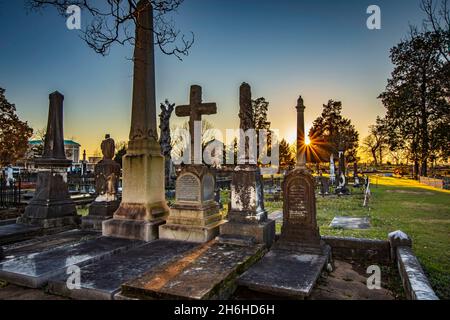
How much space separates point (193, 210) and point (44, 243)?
3.32m

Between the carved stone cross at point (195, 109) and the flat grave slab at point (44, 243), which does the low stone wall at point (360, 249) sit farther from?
the flat grave slab at point (44, 243)

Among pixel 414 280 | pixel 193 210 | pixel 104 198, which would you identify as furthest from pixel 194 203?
pixel 414 280

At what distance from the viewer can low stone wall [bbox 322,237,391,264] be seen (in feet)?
18.9

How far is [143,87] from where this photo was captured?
6.65 metres

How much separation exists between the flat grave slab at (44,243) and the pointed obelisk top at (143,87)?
2.65 m

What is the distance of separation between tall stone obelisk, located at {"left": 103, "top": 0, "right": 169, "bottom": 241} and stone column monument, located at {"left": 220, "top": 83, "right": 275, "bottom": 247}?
173 cm

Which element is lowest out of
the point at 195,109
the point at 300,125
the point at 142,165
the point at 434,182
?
the point at 434,182

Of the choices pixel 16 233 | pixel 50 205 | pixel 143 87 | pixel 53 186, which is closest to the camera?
pixel 16 233

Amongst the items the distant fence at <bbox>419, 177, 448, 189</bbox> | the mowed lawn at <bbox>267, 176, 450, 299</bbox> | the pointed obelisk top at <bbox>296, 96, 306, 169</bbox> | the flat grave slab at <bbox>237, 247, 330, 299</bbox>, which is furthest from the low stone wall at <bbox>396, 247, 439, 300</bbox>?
the distant fence at <bbox>419, 177, 448, 189</bbox>

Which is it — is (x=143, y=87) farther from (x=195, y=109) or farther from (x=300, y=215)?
(x=300, y=215)

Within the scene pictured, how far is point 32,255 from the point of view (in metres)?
4.91

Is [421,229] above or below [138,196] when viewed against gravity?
below

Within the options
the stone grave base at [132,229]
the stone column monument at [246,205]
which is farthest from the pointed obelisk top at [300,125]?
the stone grave base at [132,229]
